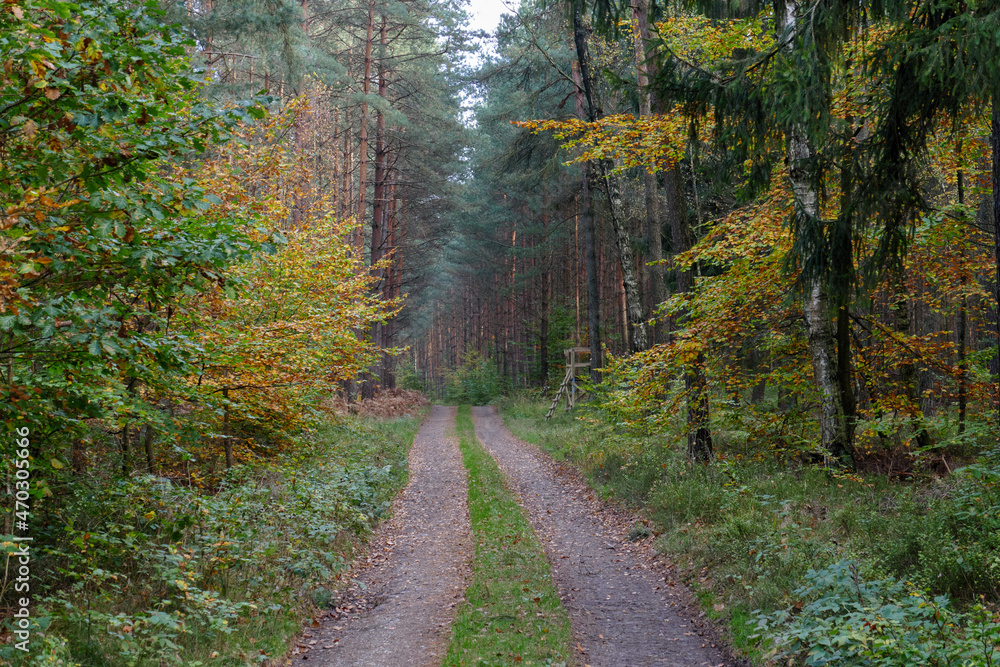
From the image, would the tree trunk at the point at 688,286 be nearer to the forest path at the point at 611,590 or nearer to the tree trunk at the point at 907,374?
the forest path at the point at 611,590

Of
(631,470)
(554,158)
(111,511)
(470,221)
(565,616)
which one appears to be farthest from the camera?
(470,221)

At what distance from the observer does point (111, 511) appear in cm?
527

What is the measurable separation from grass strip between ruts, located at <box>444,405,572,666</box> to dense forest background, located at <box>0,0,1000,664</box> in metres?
1.88

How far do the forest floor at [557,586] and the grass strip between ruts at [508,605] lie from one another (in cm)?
15

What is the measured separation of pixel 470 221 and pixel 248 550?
25728 mm

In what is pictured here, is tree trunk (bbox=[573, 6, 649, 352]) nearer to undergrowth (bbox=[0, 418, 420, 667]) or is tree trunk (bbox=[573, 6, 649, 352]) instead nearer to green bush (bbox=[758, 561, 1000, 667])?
undergrowth (bbox=[0, 418, 420, 667])

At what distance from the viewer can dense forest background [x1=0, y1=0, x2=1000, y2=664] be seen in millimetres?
3715

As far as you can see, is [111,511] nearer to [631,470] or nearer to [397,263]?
[631,470]

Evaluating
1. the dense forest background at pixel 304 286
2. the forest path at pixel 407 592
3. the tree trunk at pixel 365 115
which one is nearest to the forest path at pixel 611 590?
the forest path at pixel 407 592

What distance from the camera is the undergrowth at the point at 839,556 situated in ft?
13.2

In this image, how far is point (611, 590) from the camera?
702 centimetres

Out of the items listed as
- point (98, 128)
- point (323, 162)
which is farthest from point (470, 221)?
point (98, 128)

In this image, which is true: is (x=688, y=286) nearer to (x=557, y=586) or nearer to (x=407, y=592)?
(x=557, y=586)

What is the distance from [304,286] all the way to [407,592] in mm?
5454
